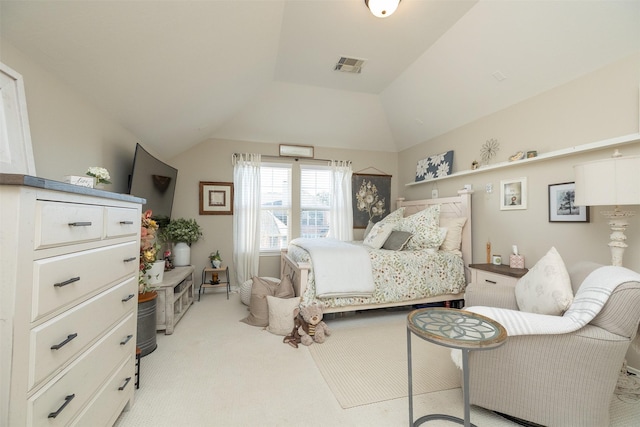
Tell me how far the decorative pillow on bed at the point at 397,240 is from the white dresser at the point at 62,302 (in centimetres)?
272

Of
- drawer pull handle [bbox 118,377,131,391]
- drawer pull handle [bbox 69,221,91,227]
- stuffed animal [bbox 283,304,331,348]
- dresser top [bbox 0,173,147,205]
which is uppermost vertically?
dresser top [bbox 0,173,147,205]

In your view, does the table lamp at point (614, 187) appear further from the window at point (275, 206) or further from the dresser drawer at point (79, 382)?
the window at point (275, 206)

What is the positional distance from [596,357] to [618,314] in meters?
0.23

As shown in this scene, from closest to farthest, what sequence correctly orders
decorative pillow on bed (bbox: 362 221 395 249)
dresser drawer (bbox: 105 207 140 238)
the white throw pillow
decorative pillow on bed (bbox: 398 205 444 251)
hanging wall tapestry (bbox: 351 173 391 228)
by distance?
dresser drawer (bbox: 105 207 140 238), the white throw pillow, decorative pillow on bed (bbox: 398 205 444 251), decorative pillow on bed (bbox: 362 221 395 249), hanging wall tapestry (bbox: 351 173 391 228)

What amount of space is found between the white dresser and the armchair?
73.0 inches

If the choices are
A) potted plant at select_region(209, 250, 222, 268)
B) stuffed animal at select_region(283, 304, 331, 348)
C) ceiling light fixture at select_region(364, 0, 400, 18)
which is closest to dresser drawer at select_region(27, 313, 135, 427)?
stuffed animal at select_region(283, 304, 331, 348)

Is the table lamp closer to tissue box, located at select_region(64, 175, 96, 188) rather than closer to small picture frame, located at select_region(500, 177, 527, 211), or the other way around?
small picture frame, located at select_region(500, 177, 527, 211)

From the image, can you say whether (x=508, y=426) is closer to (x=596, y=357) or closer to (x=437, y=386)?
(x=437, y=386)

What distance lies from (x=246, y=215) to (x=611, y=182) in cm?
405

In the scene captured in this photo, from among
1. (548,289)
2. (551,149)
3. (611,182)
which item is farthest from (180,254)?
(551,149)

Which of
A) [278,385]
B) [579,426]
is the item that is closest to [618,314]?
[579,426]

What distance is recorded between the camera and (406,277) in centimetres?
294

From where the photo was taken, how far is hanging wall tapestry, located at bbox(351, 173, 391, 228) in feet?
15.9

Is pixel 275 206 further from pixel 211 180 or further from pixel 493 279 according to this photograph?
pixel 493 279
